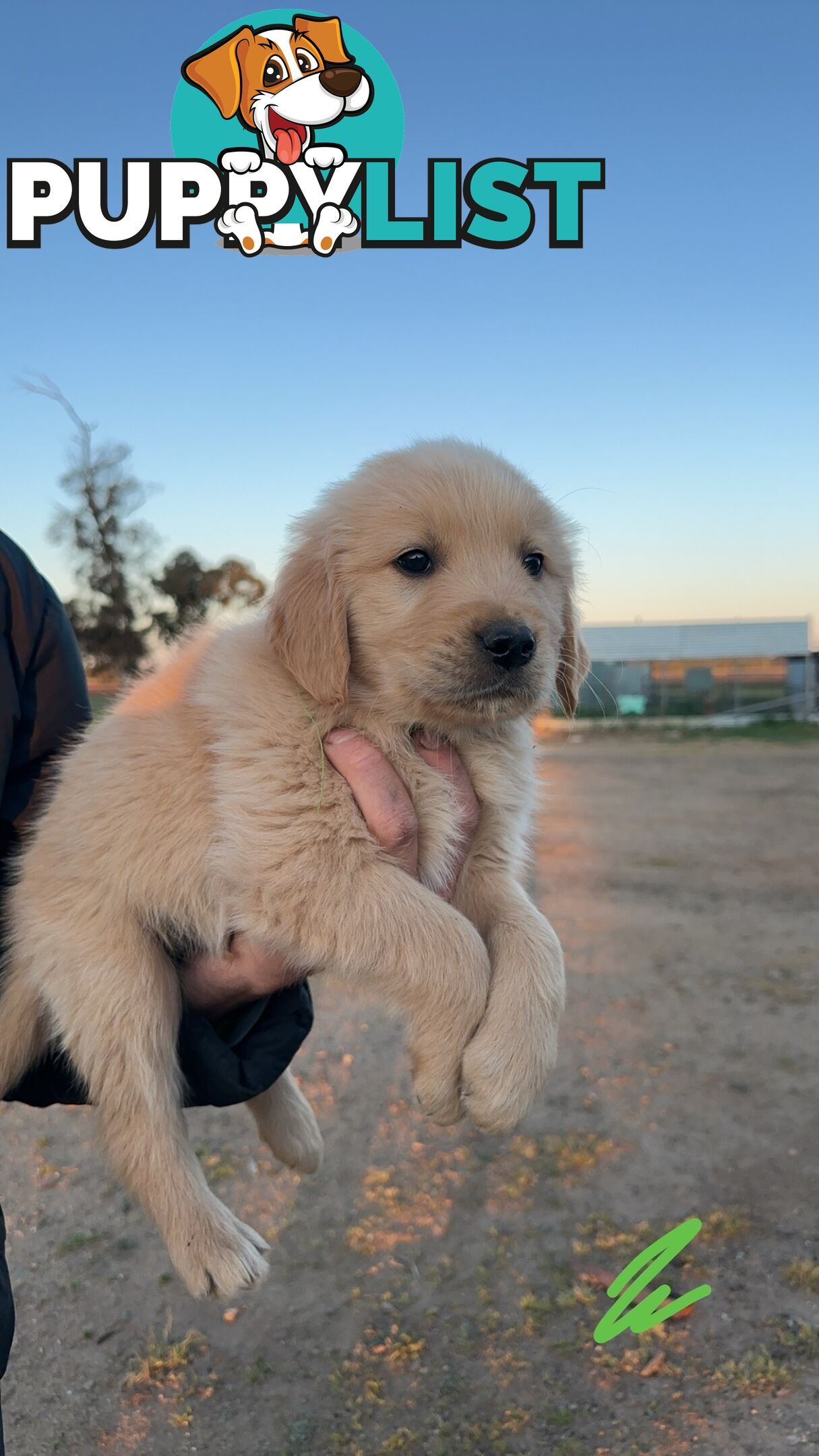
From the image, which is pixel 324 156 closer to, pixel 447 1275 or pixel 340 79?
pixel 340 79

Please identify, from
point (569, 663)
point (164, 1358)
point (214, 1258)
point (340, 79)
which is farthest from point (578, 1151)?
point (340, 79)

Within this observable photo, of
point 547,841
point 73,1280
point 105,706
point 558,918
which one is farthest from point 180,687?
point 547,841

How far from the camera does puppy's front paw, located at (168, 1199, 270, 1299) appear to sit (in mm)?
2404

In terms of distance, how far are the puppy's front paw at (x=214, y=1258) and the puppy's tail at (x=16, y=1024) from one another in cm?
63

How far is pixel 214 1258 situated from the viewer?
243 cm

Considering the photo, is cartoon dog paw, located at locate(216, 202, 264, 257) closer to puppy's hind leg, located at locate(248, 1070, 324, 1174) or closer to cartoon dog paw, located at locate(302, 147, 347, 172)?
cartoon dog paw, located at locate(302, 147, 347, 172)

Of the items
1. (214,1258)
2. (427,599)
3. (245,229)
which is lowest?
(214,1258)

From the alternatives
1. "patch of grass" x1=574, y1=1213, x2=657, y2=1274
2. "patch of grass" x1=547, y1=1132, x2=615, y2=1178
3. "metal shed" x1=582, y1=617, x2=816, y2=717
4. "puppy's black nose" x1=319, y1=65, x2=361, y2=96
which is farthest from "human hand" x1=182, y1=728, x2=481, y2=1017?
"metal shed" x1=582, y1=617, x2=816, y2=717

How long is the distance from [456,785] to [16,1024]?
1363mm

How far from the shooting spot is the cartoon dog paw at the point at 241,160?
423 centimetres

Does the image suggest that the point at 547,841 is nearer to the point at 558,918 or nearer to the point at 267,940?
the point at 558,918

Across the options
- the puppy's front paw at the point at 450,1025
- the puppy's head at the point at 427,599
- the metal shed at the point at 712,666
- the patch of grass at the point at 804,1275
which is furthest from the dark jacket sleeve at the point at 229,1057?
the metal shed at the point at 712,666

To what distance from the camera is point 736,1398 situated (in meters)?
4.46

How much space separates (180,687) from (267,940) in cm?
82
